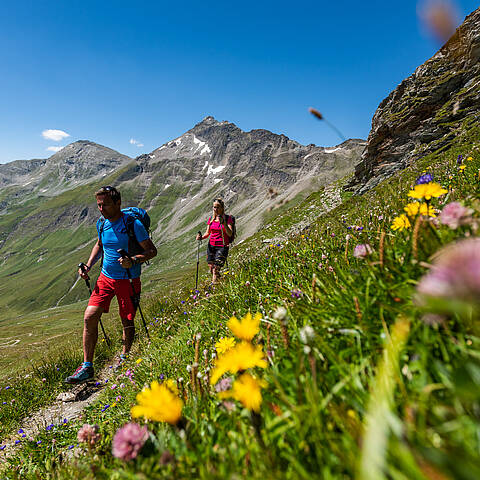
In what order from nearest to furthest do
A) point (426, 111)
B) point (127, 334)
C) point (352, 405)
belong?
point (352, 405)
point (127, 334)
point (426, 111)

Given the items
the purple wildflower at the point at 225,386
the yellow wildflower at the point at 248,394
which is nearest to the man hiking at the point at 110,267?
the purple wildflower at the point at 225,386

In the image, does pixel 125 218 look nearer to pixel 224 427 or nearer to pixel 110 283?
pixel 110 283

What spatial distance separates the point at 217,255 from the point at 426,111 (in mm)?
28157

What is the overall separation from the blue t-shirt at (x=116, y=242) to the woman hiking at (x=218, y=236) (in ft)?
11.9

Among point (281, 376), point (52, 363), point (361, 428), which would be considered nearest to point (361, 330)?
point (281, 376)

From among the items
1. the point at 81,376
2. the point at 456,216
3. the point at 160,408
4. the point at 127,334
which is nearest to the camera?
the point at 160,408

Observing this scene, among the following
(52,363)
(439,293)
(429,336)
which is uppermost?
(439,293)

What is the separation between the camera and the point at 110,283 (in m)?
7.12

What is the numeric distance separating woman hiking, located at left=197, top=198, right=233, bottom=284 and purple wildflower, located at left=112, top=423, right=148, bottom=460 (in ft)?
28.5

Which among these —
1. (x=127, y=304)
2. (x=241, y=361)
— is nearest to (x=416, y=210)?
(x=241, y=361)

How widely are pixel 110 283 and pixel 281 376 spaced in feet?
21.9

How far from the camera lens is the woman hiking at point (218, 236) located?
34.7ft

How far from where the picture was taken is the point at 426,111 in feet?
90.3

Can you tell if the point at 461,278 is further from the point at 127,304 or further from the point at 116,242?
the point at 127,304
